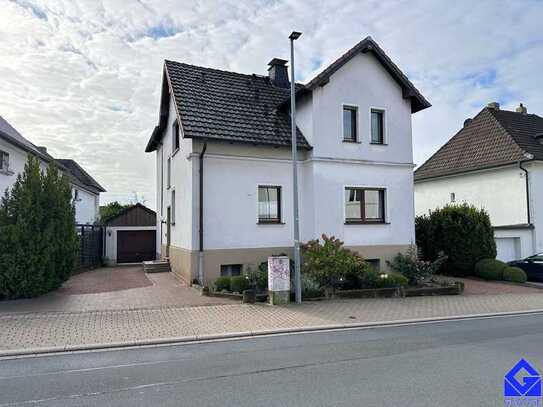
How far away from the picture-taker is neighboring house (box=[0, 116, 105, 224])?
18.3 metres

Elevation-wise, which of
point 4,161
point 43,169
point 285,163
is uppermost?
point 43,169

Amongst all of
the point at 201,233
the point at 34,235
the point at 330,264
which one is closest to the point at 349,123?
the point at 330,264

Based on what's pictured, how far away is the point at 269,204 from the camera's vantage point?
15.0 m

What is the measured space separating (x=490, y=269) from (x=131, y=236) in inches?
740

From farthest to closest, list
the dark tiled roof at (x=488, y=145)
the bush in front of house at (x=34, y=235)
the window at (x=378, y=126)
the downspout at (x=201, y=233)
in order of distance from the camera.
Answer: the dark tiled roof at (x=488, y=145) < the window at (x=378, y=126) < the downspout at (x=201, y=233) < the bush in front of house at (x=34, y=235)

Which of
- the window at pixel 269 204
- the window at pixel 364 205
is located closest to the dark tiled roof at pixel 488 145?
the window at pixel 364 205

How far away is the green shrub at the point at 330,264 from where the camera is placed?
12602mm

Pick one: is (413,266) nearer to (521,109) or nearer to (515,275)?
(515,275)

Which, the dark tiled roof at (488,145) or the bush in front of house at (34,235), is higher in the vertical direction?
the dark tiled roof at (488,145)

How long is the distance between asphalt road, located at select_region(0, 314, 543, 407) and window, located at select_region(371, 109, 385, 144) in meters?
9.59

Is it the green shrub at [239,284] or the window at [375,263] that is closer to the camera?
the green shrub at [239,284]

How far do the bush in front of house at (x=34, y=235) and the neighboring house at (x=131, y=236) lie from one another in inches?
447

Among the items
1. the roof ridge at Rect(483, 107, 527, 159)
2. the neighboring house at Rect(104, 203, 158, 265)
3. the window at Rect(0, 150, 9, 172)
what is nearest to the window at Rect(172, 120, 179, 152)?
the window at Rect(0, 150, 9, 172)

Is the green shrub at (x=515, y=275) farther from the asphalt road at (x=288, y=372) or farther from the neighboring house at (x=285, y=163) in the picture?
the asphalt road at (x=288, y=372)
